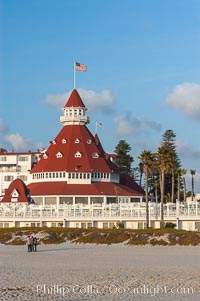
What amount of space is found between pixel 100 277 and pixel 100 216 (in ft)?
123

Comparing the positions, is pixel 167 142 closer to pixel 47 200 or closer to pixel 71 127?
pixel 71 127

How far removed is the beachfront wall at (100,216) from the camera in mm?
60938

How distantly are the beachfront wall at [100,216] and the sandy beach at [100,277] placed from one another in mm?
23237

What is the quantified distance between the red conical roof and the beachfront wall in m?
30.3

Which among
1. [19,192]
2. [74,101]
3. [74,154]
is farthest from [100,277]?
[74,101]

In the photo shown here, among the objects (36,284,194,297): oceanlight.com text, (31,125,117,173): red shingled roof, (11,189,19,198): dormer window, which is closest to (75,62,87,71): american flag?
(31,125,117,173): red shingled roof

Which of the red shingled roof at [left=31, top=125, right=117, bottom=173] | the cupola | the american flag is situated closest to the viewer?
the red shingled roof at [left=31, top=125, right=117, bottom=173]

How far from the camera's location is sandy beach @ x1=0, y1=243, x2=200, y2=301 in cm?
2005

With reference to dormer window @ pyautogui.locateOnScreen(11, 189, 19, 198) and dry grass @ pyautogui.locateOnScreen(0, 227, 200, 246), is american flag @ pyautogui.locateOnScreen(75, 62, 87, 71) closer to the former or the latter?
dormer window @ pyautogui.locateOnScreen(11, 189, 19, 198)

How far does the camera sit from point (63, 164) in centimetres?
8525

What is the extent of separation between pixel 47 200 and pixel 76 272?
53320 millimetres

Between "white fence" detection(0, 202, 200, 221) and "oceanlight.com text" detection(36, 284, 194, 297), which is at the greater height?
"white fence" detection(0, 202, 200, 221)

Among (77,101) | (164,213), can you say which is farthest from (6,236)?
(77,101)

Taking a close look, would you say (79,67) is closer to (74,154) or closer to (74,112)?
(74,112)
